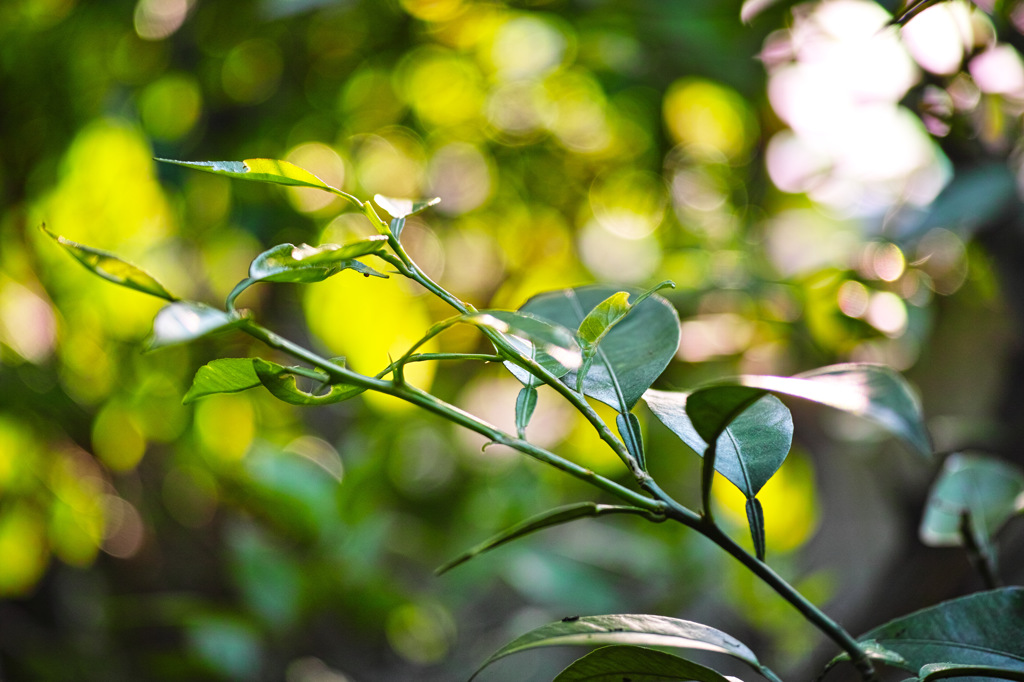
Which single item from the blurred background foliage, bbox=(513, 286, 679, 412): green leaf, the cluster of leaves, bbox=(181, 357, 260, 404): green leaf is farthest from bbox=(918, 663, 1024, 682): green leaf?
the blurred background foliage

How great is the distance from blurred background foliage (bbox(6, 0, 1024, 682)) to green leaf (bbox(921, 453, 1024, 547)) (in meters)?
0.22

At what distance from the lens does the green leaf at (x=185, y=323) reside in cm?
15

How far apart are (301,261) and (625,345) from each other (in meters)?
0.14

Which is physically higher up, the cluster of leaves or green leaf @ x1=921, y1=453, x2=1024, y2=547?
the cluster of leaves

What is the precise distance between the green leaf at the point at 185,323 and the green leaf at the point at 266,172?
5 centimetres

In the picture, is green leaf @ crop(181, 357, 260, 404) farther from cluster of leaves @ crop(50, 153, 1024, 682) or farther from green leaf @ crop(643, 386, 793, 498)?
green leaf @ crop(643, 386, 793, 498)

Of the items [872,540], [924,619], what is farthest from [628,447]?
[872,540]

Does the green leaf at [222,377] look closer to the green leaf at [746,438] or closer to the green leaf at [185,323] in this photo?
the green leaf at [185,323]

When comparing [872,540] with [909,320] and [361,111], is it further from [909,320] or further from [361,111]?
[361,111]

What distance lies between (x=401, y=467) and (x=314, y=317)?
8.9 inches

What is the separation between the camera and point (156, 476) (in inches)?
42.6

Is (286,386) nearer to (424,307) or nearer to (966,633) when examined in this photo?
(966,633)

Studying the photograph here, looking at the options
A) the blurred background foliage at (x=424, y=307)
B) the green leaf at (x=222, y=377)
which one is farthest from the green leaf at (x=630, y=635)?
the blurred background foliage at (x=424, y=307)

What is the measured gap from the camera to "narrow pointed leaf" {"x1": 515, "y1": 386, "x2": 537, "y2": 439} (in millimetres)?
230
